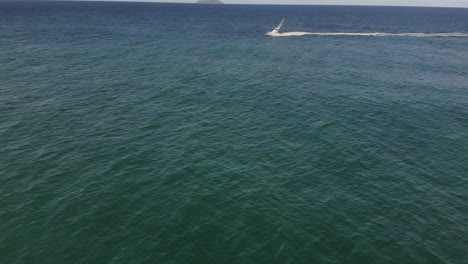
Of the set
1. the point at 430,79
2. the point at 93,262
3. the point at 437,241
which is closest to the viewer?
the point at 93,262

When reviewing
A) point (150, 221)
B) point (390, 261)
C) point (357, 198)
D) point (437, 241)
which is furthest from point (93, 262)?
point (437, 241)

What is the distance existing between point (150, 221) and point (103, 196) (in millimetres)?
9206

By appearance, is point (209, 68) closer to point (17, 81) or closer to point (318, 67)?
point (318, 67)

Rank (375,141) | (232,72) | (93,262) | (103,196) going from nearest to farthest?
(93,262), (103,196), (375,141), (232,72)

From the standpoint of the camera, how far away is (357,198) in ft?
147

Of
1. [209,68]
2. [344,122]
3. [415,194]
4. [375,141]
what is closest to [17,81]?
[209,68]

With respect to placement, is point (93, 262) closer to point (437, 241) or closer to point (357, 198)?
A: point (357, 198)

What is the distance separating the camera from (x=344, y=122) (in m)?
69.1

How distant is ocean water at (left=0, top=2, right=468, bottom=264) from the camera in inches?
1426

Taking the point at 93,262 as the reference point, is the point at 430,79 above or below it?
above

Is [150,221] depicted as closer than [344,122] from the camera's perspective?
Yes

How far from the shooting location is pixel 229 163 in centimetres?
5322

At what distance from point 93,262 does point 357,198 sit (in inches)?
1368

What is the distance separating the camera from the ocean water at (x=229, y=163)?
119 ft
